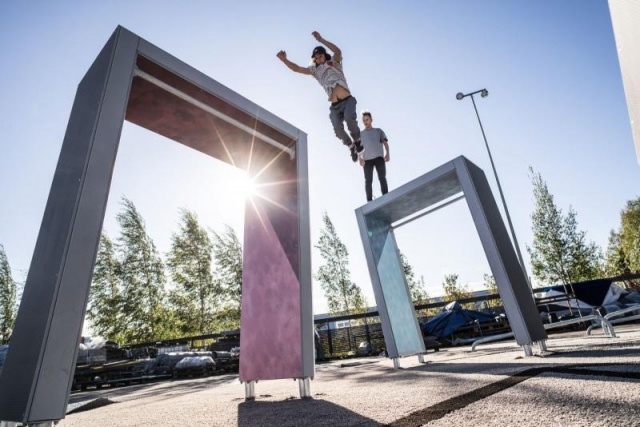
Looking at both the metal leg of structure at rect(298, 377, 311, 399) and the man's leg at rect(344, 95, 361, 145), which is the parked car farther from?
the metal leg of structure at rect(298, 377, 311, 399)

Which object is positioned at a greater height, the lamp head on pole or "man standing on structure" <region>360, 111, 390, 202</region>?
the lamp head on pole

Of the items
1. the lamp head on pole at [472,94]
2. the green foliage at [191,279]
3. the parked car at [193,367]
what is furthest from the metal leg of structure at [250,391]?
the green foliage at [191,279]

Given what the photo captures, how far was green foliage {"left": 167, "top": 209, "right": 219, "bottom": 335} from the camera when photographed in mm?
20516

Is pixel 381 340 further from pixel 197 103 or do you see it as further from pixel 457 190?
pixel 197 103

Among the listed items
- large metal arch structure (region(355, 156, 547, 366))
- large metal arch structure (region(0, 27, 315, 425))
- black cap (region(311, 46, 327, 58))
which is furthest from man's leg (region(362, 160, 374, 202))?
large metal arch structure (region(0, 27, 315, 425))

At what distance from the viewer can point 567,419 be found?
1.01 m

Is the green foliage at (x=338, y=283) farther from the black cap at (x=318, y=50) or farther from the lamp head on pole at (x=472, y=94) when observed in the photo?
the black cap at (x=318, y=50)

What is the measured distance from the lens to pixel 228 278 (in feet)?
72.3

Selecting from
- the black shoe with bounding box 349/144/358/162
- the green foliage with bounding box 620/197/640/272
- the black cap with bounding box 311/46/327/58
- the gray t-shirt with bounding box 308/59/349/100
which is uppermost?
the green foliage with bounding box 620/197/640/272

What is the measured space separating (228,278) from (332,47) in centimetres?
1946

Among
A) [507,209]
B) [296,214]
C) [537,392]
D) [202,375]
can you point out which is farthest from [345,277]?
[537,392]

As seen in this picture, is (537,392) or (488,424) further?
(537,392)

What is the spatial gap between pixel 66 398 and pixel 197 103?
1.97 m

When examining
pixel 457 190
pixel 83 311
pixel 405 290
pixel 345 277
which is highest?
pixel 345 277
